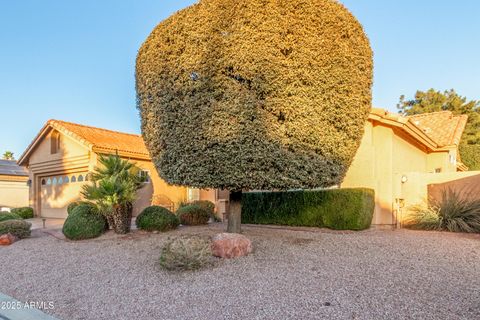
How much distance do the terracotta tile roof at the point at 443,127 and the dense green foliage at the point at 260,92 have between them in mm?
11015

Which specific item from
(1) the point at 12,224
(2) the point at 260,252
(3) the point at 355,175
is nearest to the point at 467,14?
(3) the point at 355,175

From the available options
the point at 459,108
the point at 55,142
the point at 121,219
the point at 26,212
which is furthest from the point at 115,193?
the point at 459,108

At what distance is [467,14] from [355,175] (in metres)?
6.66

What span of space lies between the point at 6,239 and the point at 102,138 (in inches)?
339

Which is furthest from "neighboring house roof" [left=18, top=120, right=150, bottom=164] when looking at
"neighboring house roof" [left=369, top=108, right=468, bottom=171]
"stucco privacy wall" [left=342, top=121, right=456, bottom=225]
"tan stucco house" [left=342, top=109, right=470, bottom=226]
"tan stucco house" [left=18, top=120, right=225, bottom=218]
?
"neighboring house roof" [left=369, top=108, right=468, bottom=171]

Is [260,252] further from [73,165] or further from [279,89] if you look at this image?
[73,165]

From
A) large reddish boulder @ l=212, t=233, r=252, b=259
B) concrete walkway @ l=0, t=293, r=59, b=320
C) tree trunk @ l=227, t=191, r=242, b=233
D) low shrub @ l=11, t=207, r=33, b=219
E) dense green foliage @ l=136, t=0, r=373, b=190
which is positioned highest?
dense green foliage @ l=136, t=0, r=373, b=190

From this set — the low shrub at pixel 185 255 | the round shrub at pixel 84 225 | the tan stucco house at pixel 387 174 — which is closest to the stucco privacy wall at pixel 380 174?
the tan stucco house at pixel 387 174

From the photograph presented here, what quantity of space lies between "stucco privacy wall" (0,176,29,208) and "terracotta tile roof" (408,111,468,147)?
94.5 feet

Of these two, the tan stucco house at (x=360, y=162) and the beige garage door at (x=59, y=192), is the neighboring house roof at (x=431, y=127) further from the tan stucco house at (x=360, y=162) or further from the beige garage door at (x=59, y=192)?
the beige garage door at (x=59, y=192)

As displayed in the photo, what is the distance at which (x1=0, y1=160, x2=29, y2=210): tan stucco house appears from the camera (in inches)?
989

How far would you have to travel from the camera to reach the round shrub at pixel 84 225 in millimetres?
9484

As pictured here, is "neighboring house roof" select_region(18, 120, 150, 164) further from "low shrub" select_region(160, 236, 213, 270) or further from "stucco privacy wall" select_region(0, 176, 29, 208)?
"low shrub" select_region(160, 236, 213, 270)

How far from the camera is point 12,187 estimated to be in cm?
2577
